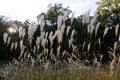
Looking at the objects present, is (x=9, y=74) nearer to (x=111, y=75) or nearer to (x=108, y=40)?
(x=111, y=75)

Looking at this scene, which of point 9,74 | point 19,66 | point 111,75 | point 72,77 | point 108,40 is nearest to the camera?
point 111,75

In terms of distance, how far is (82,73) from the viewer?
455cm

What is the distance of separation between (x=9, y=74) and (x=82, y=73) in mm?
1729

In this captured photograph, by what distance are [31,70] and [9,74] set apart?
787 millimetres

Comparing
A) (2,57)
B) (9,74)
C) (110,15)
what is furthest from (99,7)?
(9,74)

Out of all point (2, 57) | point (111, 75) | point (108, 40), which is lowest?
point (2, 57)

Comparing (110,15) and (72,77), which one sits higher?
(72,77)

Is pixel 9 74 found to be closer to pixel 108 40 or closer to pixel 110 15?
pixel 108 40

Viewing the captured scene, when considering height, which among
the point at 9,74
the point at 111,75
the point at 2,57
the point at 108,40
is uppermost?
the point at 111,75

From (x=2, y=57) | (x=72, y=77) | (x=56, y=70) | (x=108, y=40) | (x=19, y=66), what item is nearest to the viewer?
(x=72, y=77)

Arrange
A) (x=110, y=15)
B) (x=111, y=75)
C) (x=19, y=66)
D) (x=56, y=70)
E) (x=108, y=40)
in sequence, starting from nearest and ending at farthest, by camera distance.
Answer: (x=111, y=75)
(x=56, y=70)
(x=19, y=66)
(x=108, y=40)
(x=110, y=15)

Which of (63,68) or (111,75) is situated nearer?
(111,75)

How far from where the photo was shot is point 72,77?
14.7 ft

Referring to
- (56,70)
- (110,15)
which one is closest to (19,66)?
(56,70)
